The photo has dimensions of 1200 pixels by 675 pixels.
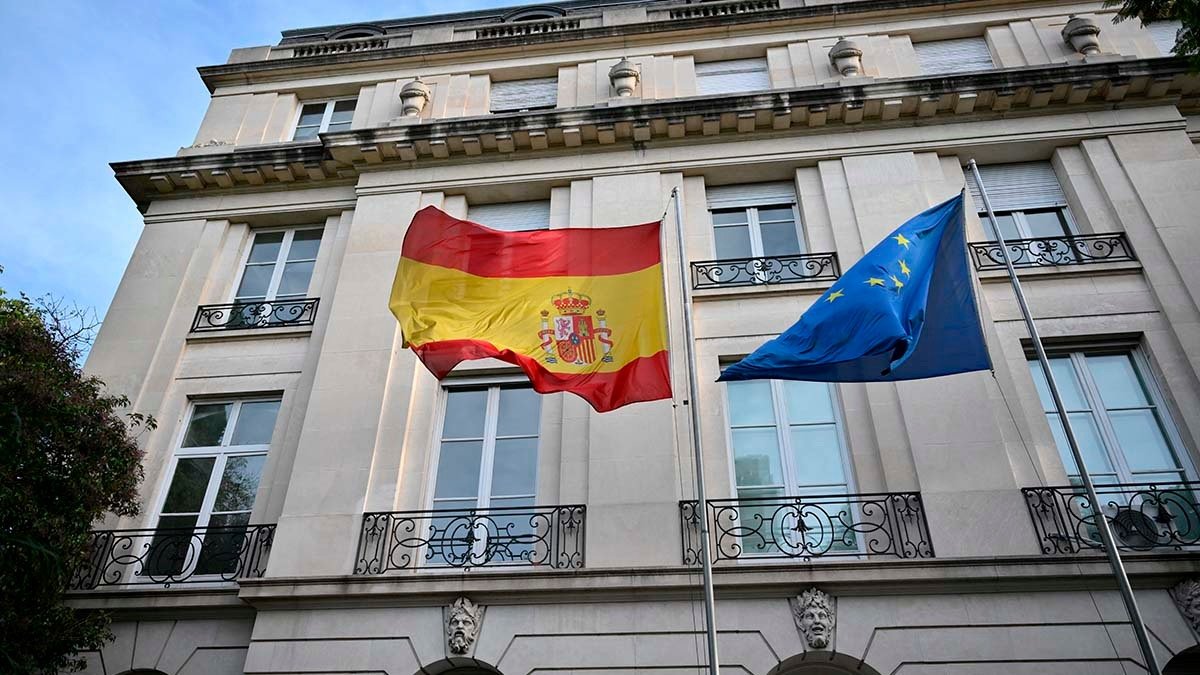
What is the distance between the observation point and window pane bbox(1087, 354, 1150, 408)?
10.4 metres

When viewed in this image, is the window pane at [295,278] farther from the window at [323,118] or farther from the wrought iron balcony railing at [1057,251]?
the wrought iron balcony railing at [1057,251]

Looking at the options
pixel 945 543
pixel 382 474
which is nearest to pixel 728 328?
pixel 945 543

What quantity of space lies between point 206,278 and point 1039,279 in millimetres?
12319

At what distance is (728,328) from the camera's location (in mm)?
11633

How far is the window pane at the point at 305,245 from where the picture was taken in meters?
14.1

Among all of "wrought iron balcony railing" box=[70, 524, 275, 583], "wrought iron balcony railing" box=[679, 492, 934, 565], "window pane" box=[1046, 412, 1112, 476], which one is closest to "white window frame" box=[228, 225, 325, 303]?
"wrought iron balcony railing" box=[70, 524, 275, 583]

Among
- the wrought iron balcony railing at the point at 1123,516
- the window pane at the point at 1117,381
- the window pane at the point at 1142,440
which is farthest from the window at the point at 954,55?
the wrought iron balcony railing at the point at 1123,516

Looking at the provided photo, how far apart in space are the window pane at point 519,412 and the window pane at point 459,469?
420 mm

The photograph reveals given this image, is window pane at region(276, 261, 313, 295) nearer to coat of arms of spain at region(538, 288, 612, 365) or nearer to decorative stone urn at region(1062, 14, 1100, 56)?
coat of arms of spain at region(538, 288, 612, 365)

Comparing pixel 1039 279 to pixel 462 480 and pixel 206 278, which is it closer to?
pixel 462 480

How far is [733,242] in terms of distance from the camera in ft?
42.8

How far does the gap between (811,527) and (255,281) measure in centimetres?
950

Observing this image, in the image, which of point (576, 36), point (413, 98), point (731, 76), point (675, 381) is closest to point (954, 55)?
point (731, 76)

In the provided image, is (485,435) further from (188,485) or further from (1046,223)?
(1046,223)
